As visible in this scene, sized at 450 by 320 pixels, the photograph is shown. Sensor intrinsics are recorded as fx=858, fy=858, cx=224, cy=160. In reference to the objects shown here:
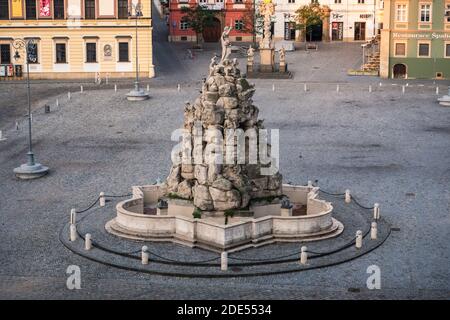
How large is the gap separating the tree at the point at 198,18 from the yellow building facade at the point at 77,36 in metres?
18.0

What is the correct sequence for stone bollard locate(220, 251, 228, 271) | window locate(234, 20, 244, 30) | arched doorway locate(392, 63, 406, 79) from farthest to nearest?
1. window locate(234, 20, 244, 30)
2. arched doorway locate(392, 63, 406, 79)
3. stone bollard locate(220, 251, 228, 271)

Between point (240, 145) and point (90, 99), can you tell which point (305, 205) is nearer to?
point (240, 145)

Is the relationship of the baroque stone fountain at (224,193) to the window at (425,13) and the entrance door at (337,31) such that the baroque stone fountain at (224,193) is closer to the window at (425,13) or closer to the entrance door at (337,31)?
the window at (425,13)

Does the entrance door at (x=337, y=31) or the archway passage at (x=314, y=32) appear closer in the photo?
the archway passage at (x=314, y=32)

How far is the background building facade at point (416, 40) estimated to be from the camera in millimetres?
72375

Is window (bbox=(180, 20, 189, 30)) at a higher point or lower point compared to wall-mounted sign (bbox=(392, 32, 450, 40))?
higher

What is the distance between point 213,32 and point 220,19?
1925mm

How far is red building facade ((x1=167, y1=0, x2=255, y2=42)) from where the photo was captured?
95.4 m

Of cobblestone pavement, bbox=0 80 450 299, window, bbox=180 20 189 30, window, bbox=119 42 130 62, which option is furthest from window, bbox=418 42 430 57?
window, bbox=180 20 189 30

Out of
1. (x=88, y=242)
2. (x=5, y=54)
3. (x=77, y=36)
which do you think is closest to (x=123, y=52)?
(x=77, y=36)

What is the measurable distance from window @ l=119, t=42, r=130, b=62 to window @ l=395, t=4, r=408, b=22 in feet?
76.4

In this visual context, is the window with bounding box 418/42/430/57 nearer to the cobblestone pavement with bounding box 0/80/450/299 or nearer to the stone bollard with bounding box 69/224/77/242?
the cobblestone pavement with bounding box 0/80/450/299

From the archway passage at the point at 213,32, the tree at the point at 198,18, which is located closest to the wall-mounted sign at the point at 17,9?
the tree at the point at 198,18

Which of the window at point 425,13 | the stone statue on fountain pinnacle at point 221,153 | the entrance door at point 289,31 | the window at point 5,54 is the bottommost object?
the stone statue on fountain pinnacle at point 221,153
